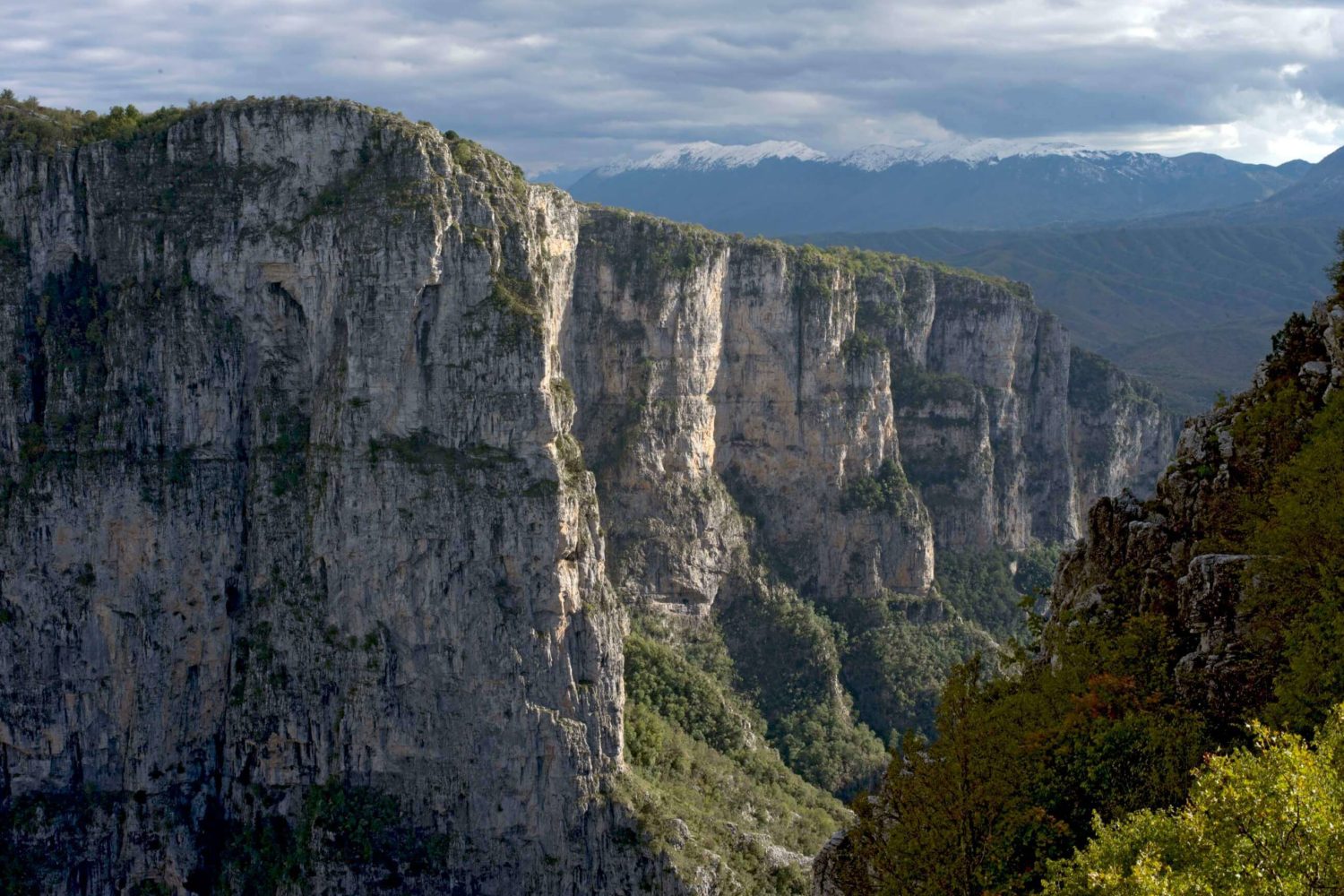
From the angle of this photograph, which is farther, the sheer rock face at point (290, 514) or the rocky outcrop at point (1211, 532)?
the sheer rock face at point (290, 514)

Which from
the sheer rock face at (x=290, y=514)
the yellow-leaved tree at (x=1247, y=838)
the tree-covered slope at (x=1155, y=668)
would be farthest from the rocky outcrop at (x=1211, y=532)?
the sheer rock face at (x=290, y=514)

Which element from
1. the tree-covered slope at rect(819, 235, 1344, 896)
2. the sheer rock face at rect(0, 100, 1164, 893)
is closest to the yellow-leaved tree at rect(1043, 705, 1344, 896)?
the tree-covered slope at rect(819, 235, 1344, 896)

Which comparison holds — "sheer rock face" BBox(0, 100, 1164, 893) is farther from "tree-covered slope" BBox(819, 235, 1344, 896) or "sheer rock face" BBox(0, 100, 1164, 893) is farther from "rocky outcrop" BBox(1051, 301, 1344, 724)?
"rocky outcrop" BBox(1051, 301, 1344, 724)

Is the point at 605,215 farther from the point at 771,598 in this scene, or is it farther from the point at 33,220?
the point at 33,220

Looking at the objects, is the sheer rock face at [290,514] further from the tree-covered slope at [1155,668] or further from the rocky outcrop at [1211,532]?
the rocky outcrop at [1211,532]

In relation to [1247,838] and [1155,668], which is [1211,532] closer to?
[1155,668]

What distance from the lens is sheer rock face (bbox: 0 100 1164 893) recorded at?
176 ft

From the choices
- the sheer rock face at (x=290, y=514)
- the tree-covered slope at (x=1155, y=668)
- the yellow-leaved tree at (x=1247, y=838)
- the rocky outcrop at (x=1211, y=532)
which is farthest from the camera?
the sheer rock face at (x=290, y=514)

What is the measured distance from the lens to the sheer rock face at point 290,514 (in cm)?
5375

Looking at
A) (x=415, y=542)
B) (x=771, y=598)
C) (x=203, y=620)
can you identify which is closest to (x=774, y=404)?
(x=771, y=598)

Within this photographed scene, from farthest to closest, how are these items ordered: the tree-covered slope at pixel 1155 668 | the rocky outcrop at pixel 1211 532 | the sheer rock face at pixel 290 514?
the sheer rock face at pixel 290 514, the rocky outcrop at pixel 1211 532, the tree-covered slope at pixel 1155 668

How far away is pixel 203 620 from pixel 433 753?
466 inches

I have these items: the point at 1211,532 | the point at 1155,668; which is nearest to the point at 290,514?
the point at 1211,532

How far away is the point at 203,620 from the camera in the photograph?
55594mm
